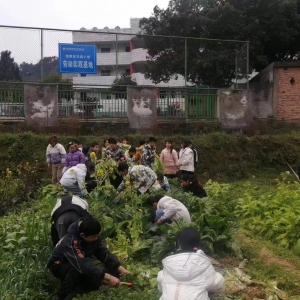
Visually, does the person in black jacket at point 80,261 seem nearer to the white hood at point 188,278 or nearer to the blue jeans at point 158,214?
the white hood at point 188,278

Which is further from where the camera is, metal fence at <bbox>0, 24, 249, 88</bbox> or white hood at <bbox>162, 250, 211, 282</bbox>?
metal fence at <bbox>0, 24, 249, 88</bbox>

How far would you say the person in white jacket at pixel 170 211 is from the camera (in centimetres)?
675

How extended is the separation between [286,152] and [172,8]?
1073cm

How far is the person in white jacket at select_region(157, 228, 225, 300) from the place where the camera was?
12.9ft

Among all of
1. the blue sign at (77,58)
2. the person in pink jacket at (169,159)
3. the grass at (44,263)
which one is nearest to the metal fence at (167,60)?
the blue sign at (77,58)

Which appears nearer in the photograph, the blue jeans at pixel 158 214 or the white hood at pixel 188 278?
the white hood at pixel 188 278

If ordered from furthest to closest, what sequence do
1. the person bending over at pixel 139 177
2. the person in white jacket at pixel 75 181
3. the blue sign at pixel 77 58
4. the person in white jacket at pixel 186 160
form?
the blue sign at pixel 77 58 < the person in white jacket at pixel 186 160 < the person bending over at pixel 139 177 < the person in white jacket at pixel 75 181

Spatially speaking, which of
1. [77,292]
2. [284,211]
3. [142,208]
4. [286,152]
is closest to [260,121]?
[286,152]

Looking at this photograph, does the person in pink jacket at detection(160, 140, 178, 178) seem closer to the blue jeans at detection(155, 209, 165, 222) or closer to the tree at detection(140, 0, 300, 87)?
the blue jeans at detection(155, 209, 165, 222)

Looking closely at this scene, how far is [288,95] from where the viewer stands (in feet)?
58.6

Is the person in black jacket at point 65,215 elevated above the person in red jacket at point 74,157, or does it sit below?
below

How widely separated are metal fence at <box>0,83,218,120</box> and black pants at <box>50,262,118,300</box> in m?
10.7

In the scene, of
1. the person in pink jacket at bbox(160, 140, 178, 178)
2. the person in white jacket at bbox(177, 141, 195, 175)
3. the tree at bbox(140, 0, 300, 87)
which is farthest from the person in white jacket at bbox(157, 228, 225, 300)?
the tree at bbox(140, 0, 300, 87)

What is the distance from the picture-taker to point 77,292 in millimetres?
4961
